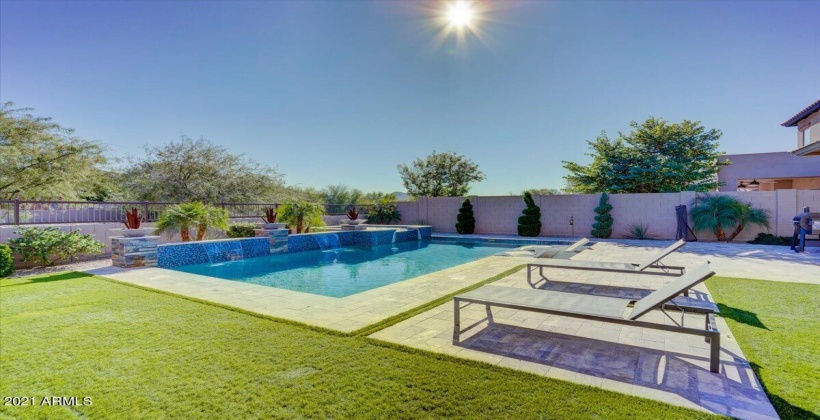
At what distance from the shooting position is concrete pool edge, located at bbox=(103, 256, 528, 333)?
4473mm

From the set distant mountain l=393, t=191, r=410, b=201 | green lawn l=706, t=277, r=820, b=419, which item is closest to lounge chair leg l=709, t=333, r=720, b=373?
green lawn l=706, t=277, r=820, b=419

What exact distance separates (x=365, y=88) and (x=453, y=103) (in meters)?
4.48

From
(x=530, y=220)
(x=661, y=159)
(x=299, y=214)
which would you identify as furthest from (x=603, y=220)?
(x=299, y=214)

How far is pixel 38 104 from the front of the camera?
1433 centimetres

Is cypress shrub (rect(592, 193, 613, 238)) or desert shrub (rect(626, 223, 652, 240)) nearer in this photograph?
desert shrub (rect(626, 223, 652, 240))

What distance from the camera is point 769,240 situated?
12586 mm

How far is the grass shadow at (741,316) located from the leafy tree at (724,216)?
11.0m

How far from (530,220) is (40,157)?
21.1 meters

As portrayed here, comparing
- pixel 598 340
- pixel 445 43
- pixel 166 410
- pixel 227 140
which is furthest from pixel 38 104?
pixel 598 340

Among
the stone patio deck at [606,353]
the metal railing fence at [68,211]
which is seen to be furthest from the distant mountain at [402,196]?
the stone patio deck at [606,353]

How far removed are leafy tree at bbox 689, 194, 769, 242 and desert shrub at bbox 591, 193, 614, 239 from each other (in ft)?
9.41

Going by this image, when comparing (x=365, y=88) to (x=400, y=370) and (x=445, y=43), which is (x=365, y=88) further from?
(x=400, y=370)

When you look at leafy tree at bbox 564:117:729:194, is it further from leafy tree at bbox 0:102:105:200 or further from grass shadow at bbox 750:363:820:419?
leafy tree at bbox 0:102:105:200

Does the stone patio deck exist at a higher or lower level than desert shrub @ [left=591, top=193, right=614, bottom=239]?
lower
